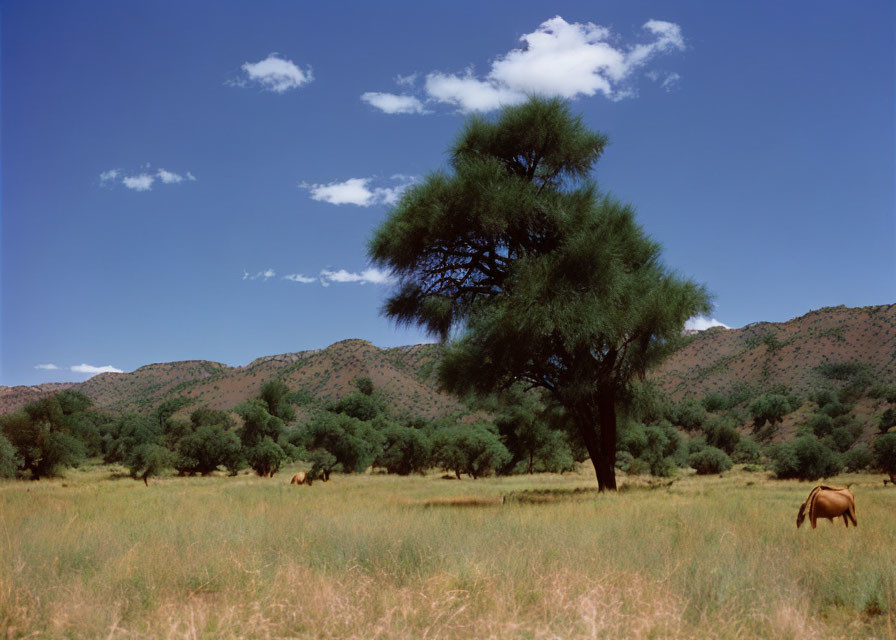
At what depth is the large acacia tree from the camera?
14102 millimetres

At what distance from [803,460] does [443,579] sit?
97.9ft

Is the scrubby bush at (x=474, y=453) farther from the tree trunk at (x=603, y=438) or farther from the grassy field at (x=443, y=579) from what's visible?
the grassy field at (x=443, y=579)

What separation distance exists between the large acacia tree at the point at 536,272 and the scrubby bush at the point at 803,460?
17217 millimetres

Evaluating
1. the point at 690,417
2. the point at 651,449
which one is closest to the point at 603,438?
the point at 651,449

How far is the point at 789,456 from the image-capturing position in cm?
2914

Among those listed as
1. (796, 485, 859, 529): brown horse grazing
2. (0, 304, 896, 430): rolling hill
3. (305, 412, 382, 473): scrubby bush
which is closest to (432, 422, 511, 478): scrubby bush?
(305, 412, 382, 473): scrubby bush

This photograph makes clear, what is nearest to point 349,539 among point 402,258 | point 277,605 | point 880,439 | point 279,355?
point 277,605

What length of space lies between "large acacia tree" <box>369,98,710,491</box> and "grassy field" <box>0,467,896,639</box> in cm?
631

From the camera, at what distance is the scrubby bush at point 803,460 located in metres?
29.1

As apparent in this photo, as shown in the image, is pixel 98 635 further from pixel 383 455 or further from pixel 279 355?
pixel 279 355

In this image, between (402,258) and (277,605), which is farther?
(402,258)

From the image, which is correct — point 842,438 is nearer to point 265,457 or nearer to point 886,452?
point 886,452

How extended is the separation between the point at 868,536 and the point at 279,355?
454 ft

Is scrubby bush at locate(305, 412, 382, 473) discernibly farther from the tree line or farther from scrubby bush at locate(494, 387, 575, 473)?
scrubby bush at locate(494, 387, 575, 473)
